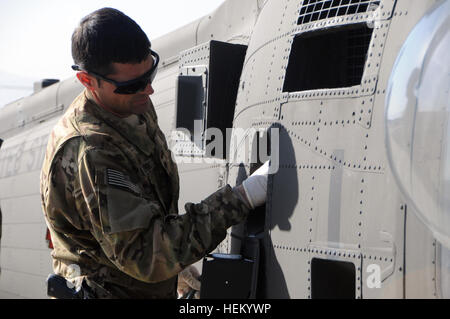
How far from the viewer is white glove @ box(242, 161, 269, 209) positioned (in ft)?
10.8

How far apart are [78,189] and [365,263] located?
130 centimetres

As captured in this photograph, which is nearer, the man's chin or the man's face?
the man's face

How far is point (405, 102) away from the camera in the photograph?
2531mm

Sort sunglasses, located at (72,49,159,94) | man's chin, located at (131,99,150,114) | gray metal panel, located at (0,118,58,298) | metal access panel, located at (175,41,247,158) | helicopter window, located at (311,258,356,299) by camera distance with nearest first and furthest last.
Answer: sunglasses, located at (72,49,159,94), man's chin, located at (131,99,150,114), helicopter window, located at (311,258,356,299), metal access panel, located at (175,41,247,158), gray metal panel, located at (0,118,58,298)

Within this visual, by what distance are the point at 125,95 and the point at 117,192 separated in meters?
0.47

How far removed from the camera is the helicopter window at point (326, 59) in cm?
366

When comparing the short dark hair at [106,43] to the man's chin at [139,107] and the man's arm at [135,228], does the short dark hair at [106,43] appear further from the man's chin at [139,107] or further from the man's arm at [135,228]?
the man's arm at [135,228]

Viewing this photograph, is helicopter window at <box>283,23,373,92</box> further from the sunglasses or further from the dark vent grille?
the sunglasses

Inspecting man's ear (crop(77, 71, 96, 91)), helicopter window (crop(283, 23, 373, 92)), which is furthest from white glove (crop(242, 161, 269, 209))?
man's ear (crop(77, 71, 96, 91))

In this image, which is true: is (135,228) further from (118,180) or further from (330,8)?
(330,8)

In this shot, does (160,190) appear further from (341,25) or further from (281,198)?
(341,25)

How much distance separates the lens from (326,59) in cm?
372

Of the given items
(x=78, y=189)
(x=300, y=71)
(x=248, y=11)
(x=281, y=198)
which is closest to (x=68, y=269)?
(x=78, y=189)

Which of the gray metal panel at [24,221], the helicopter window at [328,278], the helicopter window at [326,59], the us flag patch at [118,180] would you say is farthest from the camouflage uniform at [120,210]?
the gray metal panel at [24,221]
